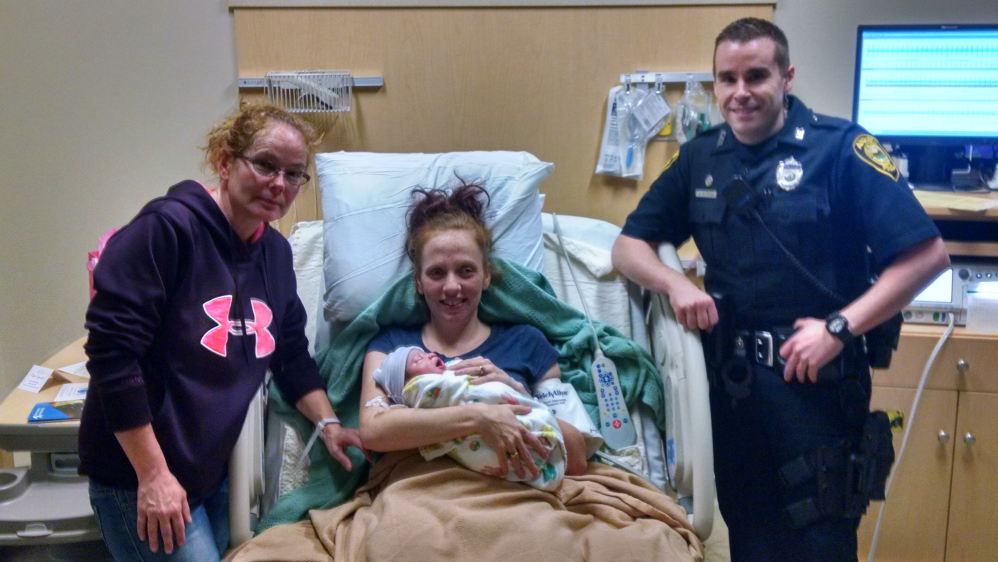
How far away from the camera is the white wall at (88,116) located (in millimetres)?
2566

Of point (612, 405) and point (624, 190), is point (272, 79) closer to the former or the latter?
point (624, 190)

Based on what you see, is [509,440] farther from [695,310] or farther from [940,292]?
[940,292]

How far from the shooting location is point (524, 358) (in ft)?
6.00

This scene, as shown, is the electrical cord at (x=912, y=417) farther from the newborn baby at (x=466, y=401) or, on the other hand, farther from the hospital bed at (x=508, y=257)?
the newborn baby at (x=466, y=401)

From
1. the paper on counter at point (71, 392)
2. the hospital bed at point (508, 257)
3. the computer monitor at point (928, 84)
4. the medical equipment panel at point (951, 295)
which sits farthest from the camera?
the computer monitor at point (928, 84)

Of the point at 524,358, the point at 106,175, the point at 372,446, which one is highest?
the point at 106,175

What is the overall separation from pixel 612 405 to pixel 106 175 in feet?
6.22

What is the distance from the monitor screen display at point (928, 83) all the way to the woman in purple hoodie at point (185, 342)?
69.7 inches

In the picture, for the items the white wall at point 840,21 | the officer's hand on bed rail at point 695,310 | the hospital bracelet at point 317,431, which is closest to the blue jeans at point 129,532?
the hospital bracelet at point 317,431

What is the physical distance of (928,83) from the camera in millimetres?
2432

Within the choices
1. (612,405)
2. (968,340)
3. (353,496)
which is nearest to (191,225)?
(353,496)

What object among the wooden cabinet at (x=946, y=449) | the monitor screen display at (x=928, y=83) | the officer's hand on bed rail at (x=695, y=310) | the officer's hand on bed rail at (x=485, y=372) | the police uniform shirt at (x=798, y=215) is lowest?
the wooden cabinet at (x=946, y=449)

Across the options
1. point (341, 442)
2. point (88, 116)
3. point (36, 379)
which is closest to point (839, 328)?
point (341, 442)

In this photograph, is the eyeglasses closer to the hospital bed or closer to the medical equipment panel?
the hospital bed
